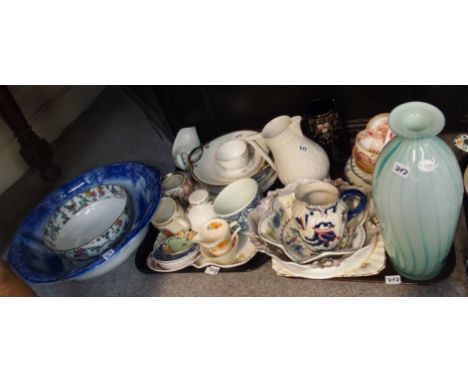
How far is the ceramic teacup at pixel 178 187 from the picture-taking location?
0.94m

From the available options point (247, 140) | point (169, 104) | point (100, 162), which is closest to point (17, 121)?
point (100, 162)

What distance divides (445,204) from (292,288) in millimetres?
308

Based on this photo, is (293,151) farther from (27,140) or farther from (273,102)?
(27,140)

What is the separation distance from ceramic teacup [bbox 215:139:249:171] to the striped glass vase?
1.10 ft

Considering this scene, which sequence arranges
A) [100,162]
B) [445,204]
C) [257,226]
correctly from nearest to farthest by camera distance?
1. [445,204]
2. [257,226]
3. [100,162]

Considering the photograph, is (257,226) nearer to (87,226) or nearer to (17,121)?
Result: (87,226)

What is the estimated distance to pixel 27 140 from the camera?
1.20 m

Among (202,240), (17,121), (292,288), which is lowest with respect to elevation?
(292,288)

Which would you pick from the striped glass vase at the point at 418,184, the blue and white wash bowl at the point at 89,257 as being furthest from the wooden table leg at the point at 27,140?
the striped glass vase at the point at 418,184

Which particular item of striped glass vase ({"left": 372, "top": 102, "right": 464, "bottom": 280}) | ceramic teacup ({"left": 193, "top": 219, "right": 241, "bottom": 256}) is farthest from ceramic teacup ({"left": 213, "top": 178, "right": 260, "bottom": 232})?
striped glass vase ({"left": 372, "top": 102, "right": 464, "bottom": 280})

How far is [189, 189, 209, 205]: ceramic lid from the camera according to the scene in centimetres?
85

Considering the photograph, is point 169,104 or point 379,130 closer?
point 379,130

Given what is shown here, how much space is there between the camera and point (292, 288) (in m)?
0.79

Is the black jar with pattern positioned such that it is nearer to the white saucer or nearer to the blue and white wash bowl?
the white saucer
